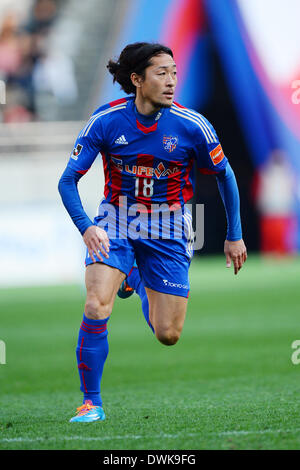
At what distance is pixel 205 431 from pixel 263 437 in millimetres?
358

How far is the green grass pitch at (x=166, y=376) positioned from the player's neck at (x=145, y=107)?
1.88m

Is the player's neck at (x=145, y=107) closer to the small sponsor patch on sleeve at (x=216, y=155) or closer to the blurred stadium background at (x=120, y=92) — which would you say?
the small sponsor patch on sleeve at (x=216, y=155)

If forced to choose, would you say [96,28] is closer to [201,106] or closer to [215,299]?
[201,106]

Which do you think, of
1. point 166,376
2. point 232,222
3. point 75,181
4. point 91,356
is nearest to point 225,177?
point 232,222

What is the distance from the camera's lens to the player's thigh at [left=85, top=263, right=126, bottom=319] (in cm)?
507

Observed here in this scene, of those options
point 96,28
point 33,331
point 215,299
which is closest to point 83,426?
point 33,331

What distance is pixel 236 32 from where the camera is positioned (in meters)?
21.9

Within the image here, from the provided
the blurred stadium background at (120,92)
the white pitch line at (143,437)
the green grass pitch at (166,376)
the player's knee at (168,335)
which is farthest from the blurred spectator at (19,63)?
the white pitch line at (143,437)

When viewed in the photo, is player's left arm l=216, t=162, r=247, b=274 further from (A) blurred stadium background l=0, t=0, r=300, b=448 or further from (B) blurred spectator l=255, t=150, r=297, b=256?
(B) blurred spectator l=255, t=150, r=297, b=256

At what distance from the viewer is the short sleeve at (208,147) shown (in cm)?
538

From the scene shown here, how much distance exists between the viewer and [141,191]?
5496mm

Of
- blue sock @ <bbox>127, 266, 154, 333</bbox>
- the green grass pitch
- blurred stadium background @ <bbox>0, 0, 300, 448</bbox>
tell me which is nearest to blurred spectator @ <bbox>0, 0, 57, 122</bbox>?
blurred stadium background @ <bbox>0, 0, 300, 448</bbox>

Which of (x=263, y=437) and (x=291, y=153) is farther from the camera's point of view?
(x=291, y=153)

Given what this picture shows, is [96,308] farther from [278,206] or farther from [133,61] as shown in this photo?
[278,206]
